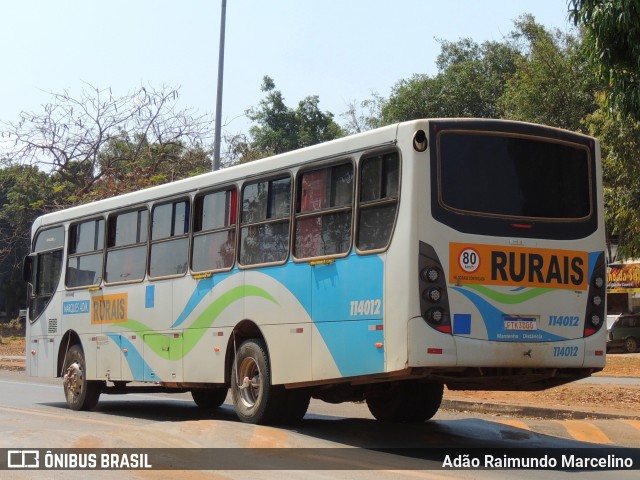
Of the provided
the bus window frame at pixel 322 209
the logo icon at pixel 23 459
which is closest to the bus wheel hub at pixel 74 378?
the bus window frame at pixel 322 209

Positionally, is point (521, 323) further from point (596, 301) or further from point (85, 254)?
point (85, 254)

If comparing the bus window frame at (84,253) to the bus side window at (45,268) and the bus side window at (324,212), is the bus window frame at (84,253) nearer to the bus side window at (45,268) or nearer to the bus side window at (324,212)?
the bus side window at (45,268)

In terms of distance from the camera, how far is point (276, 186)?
41.1 ft

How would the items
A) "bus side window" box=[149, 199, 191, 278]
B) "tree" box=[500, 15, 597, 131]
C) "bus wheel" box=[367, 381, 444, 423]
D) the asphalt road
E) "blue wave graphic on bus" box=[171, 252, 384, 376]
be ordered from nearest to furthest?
the asphalt road → "blue wave graphic on bus" box=[171, 252, 384, 376] → "bus wheel" box=[367, 381, 444, 423] → "bus side window" box=[149, 199, 191, 278] → "tree" box=[500, 15, 597, 131]

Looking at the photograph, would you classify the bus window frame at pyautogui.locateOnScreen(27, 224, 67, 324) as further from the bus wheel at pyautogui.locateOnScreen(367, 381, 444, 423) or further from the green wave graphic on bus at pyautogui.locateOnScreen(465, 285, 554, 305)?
the green wave graphic on bus at pyautogui.locateOnScreen(465, 285, 554, 305)

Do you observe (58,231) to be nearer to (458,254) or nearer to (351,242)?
(351,242)

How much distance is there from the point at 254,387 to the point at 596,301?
13.7 feet

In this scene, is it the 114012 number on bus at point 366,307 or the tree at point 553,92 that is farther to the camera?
the tree at point 553,92

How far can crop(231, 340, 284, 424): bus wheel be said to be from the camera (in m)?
12.3

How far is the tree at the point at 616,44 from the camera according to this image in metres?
14.3

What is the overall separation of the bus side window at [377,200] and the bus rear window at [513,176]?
1.64 ft

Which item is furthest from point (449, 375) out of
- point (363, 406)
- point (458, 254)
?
point (363, 406)

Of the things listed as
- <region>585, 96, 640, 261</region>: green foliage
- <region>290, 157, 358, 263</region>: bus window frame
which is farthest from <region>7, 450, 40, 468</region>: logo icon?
<region>585, 96, 640, 261</region>: green foliage

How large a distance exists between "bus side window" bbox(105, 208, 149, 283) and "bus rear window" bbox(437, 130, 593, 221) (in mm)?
6157
